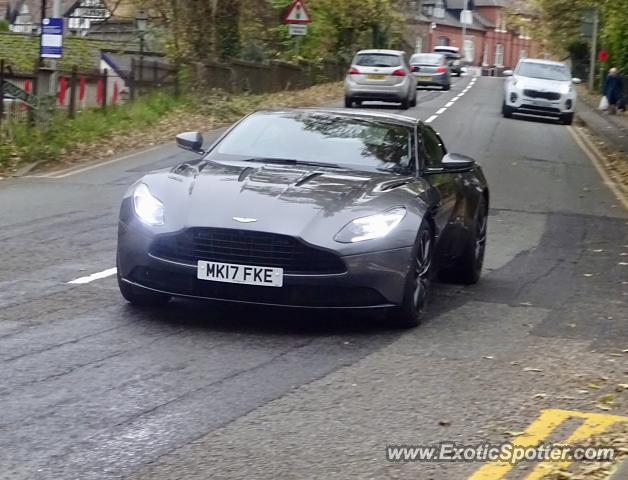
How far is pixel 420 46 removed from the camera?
11794cm

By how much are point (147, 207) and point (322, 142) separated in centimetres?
176

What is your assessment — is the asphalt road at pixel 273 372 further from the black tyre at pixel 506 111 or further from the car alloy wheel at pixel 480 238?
the black tyre at pixel 506 111

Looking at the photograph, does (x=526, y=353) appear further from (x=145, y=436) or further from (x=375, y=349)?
(x=145, y=436)

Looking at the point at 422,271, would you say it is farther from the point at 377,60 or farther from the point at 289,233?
the point at 377,60

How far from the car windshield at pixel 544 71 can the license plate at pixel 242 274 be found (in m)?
28.8

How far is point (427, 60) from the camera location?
51.9m

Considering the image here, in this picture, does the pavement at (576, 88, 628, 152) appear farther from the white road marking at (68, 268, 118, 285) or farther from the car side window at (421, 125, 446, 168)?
the white road marking at (68, 268, 118, 285)

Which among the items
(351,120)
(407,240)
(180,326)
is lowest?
(180,326)

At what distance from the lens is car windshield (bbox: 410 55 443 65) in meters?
51.6

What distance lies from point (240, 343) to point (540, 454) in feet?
8.26

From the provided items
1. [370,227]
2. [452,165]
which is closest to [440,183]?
[452,165]

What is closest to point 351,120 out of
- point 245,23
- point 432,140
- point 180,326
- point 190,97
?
point 432,140

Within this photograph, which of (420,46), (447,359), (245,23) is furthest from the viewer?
(420,46)

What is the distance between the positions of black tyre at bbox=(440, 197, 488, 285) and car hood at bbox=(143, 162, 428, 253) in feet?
4.42
